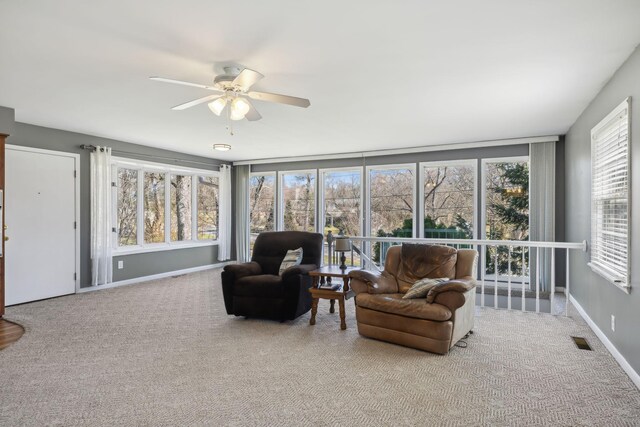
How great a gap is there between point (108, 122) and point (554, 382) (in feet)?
18.0

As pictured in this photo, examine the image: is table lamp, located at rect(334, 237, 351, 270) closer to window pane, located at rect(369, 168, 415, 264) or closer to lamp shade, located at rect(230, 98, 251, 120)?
lamp shade, located at rect(230, 98, 251, 120)

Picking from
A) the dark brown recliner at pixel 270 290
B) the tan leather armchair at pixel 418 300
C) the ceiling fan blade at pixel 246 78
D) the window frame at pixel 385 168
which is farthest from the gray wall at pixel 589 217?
the dark brown recliner at pixel 270 290

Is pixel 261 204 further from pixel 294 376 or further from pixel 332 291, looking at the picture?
pixel 294 376

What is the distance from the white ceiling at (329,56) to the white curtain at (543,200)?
94cm

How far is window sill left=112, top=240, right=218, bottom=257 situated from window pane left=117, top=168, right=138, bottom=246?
0.44ft

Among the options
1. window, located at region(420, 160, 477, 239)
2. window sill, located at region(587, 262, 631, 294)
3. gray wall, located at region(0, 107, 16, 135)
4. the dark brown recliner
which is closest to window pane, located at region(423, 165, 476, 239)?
window, located at region(420, 160, 477, 239)

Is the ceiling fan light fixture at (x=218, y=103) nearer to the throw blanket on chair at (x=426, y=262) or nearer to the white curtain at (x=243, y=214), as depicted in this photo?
the throw blanket on chair at (x=426, y=262)

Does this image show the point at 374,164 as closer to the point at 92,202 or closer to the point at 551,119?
the point at 551,119

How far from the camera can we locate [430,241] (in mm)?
4914

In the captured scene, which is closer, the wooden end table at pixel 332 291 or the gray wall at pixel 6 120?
the wooden end table at pixel 332 291

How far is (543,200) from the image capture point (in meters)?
5.46

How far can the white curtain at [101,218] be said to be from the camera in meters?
5.46

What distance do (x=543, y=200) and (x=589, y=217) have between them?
1.65m

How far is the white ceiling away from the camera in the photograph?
212 centimetres
